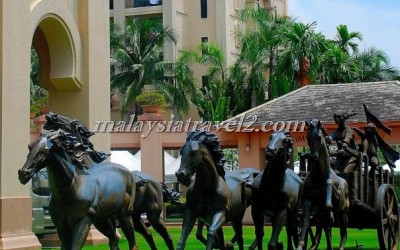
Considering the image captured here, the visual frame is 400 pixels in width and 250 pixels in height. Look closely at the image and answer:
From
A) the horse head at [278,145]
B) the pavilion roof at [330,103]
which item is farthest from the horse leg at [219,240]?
the pavilion roof at [330,103]

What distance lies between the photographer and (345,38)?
46.4 metres

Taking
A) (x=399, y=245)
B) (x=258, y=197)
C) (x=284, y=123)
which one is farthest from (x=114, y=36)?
(x=258, y=197)

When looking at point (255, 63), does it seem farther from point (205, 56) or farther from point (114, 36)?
point (114, 36)

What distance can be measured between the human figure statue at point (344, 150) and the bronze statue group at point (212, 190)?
0.02 metres

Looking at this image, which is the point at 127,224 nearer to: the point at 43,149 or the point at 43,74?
the point at 43,149

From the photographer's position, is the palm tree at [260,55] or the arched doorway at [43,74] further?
the palm tree at [260,55]

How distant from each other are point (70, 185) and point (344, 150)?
664 cm

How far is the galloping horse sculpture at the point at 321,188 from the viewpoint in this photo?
12750mm

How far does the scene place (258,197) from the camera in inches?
496

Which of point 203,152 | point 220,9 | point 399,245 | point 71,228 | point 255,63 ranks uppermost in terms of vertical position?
point 220,9

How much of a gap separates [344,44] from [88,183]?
3785 centimetres

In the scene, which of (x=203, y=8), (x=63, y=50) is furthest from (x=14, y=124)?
(x=203, y=8)

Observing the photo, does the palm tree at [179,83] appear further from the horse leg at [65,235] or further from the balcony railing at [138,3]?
the horse leg at [65,235]

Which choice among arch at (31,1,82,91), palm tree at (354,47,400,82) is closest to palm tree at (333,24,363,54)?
palm tree at (354,47,400,82)
